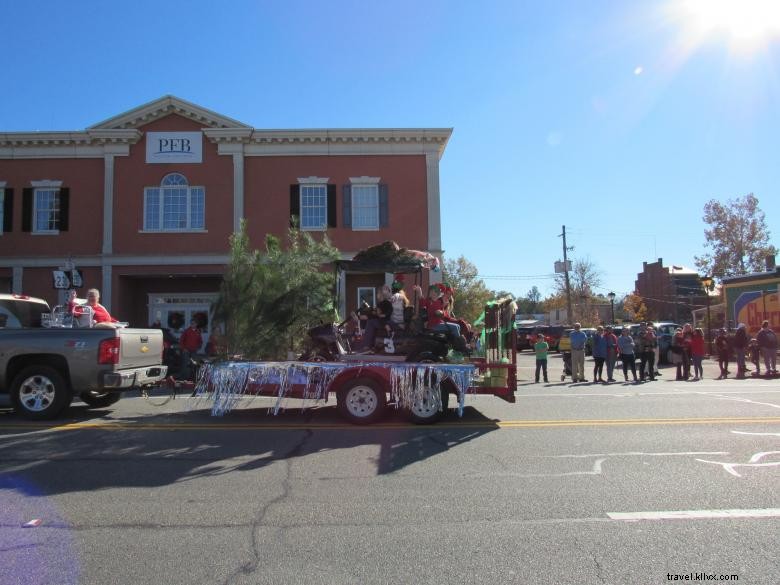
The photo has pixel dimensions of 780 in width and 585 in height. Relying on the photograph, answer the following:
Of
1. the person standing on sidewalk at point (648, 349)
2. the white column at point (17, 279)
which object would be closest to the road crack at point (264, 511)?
the person standing on sidewalk at point (648, 349)

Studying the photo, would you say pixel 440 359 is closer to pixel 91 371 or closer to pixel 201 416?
pixel 201 416

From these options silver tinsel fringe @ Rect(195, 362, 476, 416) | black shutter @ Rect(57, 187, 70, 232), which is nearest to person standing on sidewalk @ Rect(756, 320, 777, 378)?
silver tinsel fringe @ Rect(195, 362, 476, 416)

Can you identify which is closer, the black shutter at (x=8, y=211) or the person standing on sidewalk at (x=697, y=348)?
the person standing on sidewalk at (x=697, y=348)

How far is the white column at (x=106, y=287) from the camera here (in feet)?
70.1

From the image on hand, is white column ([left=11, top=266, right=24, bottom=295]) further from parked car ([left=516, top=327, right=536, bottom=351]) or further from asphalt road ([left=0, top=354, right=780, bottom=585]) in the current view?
parked car ([left=516, top=327, right=536, bottom=351])

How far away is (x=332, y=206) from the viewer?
21891 millimetres

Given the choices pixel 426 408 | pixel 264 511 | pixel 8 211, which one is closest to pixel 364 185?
pixel 8 211

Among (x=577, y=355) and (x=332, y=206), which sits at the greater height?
(x=332, y=206)

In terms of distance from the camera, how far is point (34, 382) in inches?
352

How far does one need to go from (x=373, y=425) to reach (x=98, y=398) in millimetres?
5112

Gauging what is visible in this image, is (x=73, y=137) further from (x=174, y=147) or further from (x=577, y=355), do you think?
(x=577, y=355)

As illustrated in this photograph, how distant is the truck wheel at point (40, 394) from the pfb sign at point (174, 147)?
1446 centimetres

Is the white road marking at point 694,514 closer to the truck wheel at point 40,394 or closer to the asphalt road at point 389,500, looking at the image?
the asphalt road at point 389,500

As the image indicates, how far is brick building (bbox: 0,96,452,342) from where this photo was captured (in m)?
21.7
